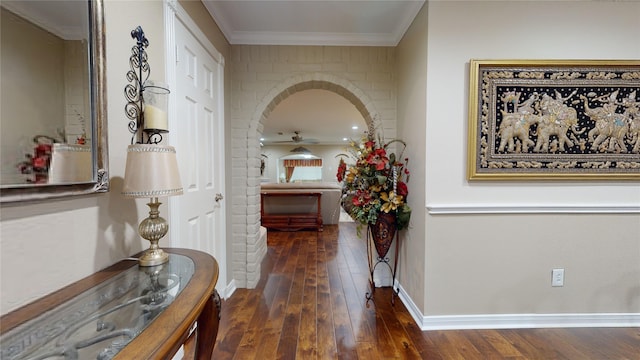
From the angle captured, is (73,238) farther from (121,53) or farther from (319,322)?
(319,322)

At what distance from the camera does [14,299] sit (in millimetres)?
725

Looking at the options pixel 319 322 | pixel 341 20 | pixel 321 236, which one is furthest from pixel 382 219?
pixel 321 236

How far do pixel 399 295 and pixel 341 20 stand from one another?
102 inches

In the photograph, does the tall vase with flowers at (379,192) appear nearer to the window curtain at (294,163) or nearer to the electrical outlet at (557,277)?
the electrical outlet at (557,277)

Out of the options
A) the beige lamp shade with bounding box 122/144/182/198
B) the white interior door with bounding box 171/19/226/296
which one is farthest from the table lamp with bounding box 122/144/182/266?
the white interior door with bounding box 171/19/226/296

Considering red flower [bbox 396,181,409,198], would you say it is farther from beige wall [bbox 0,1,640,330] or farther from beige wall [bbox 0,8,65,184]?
beige wall [bbox 0,8,65,184]

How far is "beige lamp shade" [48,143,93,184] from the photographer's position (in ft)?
2.74

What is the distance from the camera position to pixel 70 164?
35.1 inches

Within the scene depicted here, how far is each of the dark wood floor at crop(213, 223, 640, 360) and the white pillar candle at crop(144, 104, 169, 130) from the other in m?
1.46

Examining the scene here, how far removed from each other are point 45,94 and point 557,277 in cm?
305

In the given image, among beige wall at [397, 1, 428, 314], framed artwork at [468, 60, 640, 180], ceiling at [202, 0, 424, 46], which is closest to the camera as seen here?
framed artwork at [468, 60, 640, 180]

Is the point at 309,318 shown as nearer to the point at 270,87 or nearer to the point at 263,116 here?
the point at 263,116

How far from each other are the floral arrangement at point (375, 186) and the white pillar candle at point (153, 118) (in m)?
1.41

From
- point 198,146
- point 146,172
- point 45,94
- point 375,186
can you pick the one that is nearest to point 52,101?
point 45,94
